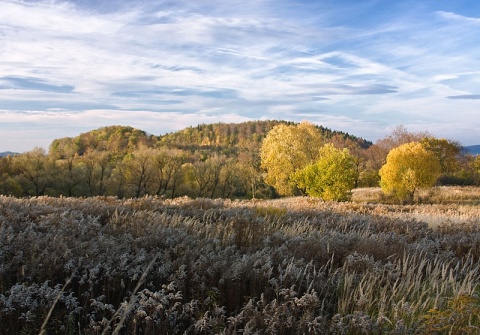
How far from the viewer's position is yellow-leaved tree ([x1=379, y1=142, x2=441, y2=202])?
141 ft

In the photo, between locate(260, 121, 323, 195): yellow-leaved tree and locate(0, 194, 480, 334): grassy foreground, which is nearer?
locate(0, 194, 480, 334): grassy foreground

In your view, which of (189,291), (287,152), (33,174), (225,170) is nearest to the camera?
(189,291)

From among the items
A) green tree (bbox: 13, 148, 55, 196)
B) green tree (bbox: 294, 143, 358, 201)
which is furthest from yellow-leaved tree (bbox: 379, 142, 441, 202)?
green tree (bbox: 13, 148, 55, 196)

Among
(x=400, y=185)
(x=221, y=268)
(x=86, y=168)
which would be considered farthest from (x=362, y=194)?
(x=221, y=268)

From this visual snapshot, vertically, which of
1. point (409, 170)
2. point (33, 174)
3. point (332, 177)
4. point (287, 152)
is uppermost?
point (287, 152)

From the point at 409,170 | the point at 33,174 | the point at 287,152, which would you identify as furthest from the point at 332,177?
the point at 33,174

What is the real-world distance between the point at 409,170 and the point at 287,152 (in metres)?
15.1

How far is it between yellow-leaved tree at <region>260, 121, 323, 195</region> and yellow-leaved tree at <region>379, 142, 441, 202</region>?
398 inches

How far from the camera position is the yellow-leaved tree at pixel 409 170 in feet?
141

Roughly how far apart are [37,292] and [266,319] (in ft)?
7.32

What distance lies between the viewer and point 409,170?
1682 inches

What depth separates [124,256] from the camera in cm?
467

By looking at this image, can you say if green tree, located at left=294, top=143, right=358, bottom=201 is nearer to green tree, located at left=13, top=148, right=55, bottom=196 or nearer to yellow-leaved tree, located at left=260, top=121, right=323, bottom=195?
yellow-leaved tree, located at left=260, top=121, right=323, bottom=195

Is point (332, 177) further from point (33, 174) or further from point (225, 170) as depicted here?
point (33, 174)
